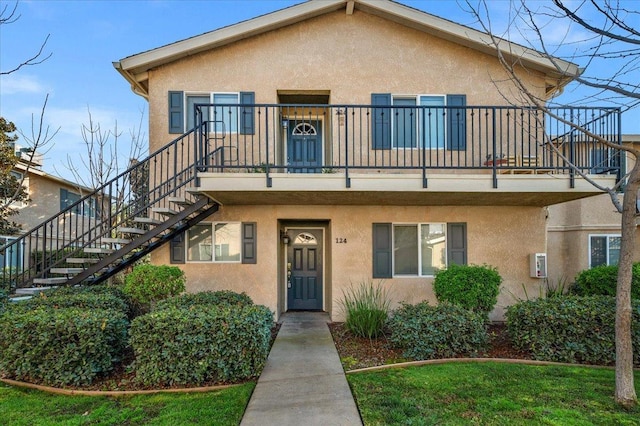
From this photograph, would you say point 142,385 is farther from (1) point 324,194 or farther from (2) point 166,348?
(1) point 324,194

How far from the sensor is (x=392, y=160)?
849 cm

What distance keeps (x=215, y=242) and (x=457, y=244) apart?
228 inches

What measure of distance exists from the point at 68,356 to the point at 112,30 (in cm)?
1234

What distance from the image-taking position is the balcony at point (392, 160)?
6.82 meters

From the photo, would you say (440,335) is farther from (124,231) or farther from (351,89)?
(124,231)

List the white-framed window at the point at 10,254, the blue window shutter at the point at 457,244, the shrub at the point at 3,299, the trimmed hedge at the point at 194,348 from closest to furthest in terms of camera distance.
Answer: the trimmed hedge at the point at 194,348, the shrub at the point at 3,299, the white-framed window at the point at 10,254, the blue window shutter at the point at 457,244

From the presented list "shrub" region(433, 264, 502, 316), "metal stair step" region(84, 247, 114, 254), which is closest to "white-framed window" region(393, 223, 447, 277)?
"shrub" region(433, 264, 502, 316)

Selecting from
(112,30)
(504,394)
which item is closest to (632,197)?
(504,394)

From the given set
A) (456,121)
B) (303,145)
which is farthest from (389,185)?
(303,145)

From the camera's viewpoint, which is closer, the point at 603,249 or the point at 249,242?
the point at 249,242

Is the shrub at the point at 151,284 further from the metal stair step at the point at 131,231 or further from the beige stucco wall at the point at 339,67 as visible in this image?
the beige stucco wall at the point at 339,67

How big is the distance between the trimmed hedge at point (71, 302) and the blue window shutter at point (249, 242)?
269 cm

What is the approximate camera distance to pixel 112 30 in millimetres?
12812

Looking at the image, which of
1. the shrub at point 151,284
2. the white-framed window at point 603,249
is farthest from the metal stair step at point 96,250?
the white-framed window at point 603,249
